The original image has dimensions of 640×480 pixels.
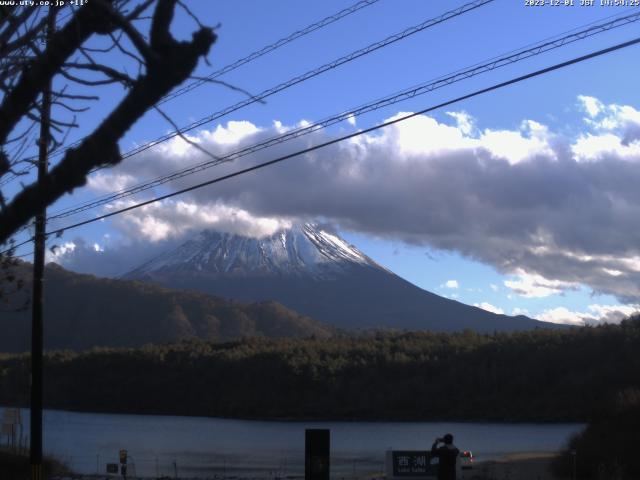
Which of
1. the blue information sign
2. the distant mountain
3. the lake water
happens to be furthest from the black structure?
the distant mountain

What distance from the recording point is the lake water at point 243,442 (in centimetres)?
3991

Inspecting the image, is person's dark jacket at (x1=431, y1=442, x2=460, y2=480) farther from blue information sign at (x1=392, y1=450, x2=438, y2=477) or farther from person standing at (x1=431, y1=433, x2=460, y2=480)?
blue information sign at (x1=392, y1=450, x2=438, y2=477)

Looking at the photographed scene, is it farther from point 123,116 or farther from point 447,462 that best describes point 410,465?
point 123,116

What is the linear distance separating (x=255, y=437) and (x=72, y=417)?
23.2 metres

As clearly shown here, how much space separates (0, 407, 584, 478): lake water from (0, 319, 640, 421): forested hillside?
5.34 metres

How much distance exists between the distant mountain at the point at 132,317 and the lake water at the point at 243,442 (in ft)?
188

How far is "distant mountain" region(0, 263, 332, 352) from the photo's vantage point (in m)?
140

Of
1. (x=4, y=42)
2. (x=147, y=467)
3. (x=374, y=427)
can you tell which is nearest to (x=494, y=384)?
(x=374, y=427)

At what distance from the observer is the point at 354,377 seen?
9156 cm

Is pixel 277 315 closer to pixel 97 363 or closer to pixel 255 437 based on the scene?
pixel 97 363

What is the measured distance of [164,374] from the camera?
96.4m

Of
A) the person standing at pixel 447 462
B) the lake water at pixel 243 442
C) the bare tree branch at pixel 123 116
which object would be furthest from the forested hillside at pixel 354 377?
the bare tree branch at pixel 123 116

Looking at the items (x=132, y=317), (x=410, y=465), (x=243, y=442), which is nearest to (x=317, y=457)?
(x=410, y=465)

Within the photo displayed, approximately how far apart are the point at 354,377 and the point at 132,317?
65456 mm
